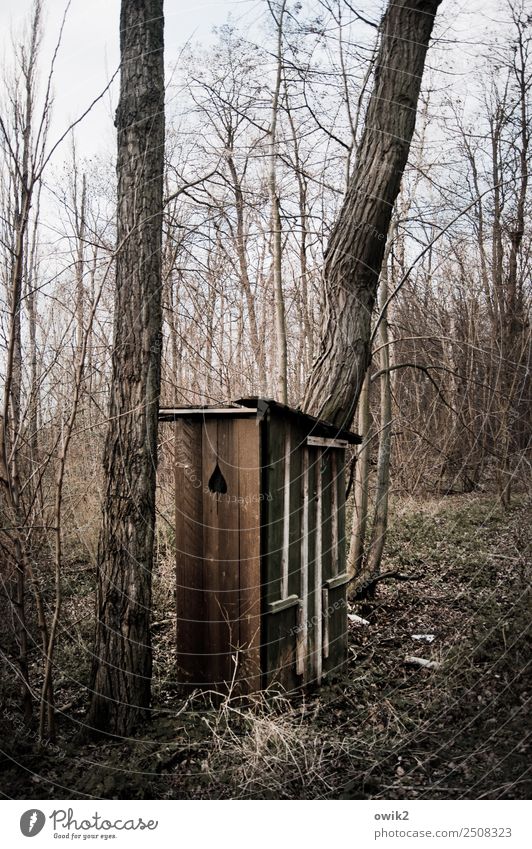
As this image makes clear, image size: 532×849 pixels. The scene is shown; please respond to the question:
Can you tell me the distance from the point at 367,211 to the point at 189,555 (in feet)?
9.29

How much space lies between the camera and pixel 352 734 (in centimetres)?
314

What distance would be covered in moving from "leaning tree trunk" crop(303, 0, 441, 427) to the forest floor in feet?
5.11

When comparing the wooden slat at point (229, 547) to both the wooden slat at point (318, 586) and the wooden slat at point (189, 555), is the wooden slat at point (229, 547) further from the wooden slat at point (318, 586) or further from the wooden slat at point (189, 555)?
the wooden slat at point (318, 586)

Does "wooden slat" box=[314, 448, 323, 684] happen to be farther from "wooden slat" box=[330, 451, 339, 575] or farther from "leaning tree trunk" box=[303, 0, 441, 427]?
"leaning tree trunk" box=[303, 0, 441, 427]

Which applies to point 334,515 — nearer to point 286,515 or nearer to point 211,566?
point 286,515

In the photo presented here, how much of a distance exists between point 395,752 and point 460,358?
10.8ft

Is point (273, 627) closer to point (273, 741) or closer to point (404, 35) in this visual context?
point (273, 741)

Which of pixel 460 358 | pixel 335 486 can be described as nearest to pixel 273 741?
pixel 335 486

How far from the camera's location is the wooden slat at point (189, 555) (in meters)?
3.54

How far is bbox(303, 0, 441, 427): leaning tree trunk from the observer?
4641 millimetres

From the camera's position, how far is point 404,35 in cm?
465
